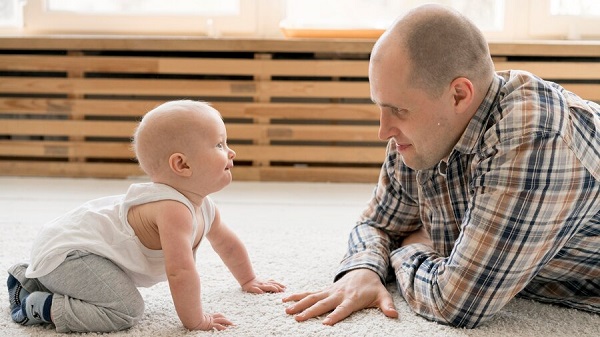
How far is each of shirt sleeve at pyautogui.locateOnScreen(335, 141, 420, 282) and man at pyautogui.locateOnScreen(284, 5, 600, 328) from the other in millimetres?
45

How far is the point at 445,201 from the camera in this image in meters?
1.47

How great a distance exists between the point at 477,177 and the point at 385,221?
0.42m

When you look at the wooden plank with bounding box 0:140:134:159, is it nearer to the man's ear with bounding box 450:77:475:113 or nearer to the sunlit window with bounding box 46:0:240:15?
the sunlit window with bounding box 46:0:240:15

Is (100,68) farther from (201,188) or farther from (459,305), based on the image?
(459,305)

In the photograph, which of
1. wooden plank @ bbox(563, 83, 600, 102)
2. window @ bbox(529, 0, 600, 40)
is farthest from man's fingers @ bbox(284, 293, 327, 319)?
window @ bbox(529, 0, 600, 40)

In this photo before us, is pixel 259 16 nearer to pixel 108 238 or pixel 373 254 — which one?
pixel 373 254

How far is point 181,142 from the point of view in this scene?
53.1 inches

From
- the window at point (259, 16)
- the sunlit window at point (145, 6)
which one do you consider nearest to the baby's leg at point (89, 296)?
the window at point (259, 16)

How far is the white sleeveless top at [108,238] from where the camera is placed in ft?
4.36

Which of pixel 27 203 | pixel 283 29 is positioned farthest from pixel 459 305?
pixel 283 29

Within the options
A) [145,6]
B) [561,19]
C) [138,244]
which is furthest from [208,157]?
[561,19]

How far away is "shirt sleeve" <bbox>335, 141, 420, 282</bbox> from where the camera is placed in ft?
5.13

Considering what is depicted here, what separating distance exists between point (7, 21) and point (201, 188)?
235 cm

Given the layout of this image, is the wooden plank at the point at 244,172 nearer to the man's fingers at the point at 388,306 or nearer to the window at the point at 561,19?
the window at the point at 561,19
